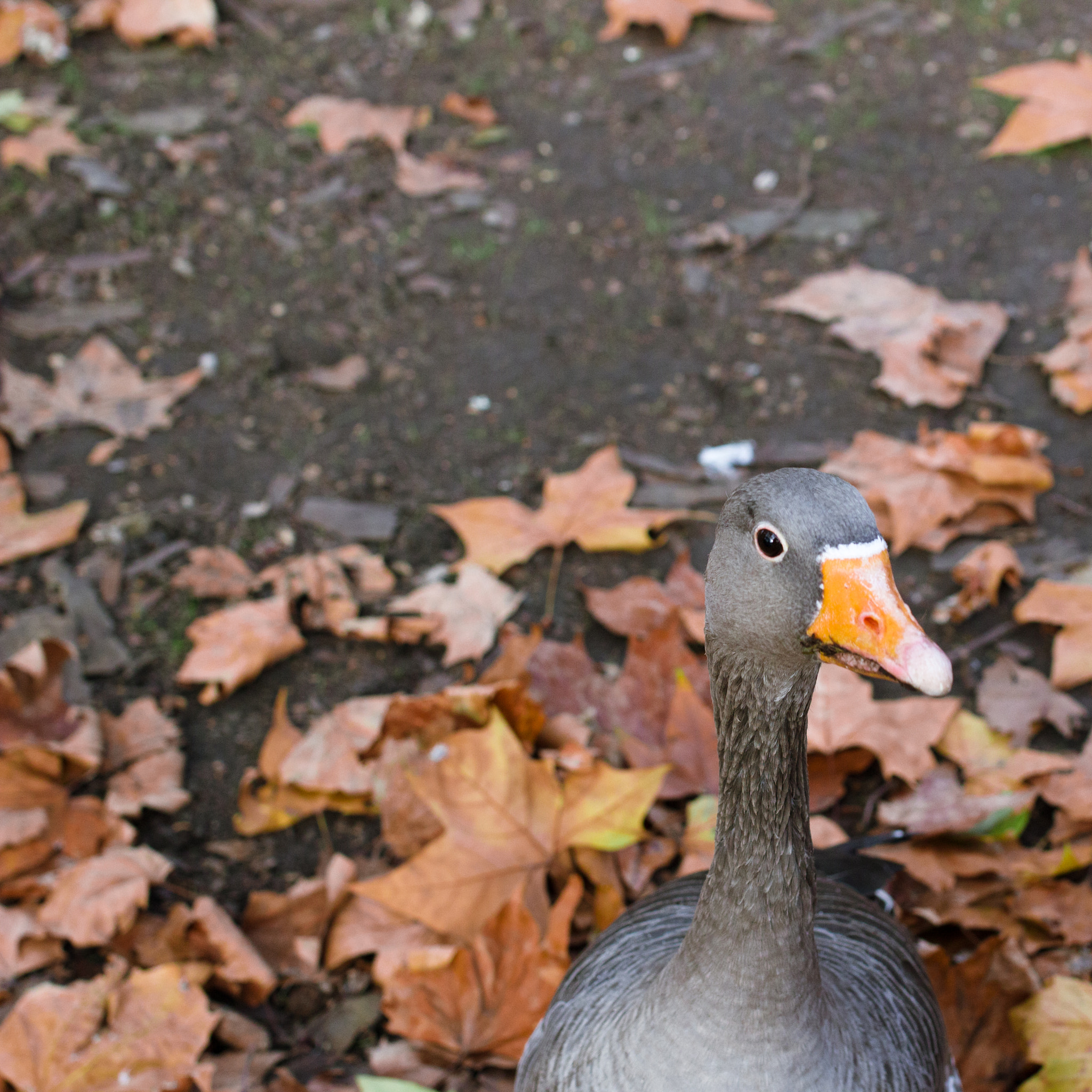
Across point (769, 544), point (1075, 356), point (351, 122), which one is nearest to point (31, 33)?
point (351, 122)

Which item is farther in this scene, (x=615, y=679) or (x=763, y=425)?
(x=763, y=425)

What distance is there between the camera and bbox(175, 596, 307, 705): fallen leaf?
2.88 meters

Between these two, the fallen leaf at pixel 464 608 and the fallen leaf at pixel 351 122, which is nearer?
the fallen leaf at pixel 464 608

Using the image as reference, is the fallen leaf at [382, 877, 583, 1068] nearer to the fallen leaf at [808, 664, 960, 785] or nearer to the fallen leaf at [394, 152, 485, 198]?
the fallen leaf at [808, 664, 960, 785]

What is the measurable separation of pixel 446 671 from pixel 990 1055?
1.59 meters

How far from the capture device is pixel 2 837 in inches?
97.5

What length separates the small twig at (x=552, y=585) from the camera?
10.1 feet

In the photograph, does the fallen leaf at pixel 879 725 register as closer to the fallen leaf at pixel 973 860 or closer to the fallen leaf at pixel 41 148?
the fallen leaf at pixel 973 860

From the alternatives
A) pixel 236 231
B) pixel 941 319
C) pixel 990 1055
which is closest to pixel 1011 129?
pixel 941 319

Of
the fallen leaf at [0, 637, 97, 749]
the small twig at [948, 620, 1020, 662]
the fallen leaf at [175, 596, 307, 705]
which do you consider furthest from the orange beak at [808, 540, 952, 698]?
the fallen leaf at [0, 637, 97, 749]

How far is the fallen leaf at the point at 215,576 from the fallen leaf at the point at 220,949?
1016 millimetres

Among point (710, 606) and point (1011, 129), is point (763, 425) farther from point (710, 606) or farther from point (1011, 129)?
point (710, 606)

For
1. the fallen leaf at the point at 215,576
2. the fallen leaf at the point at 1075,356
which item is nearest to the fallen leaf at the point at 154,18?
the fallen leaf at the point at 215,576

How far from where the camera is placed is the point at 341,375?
3754mm
